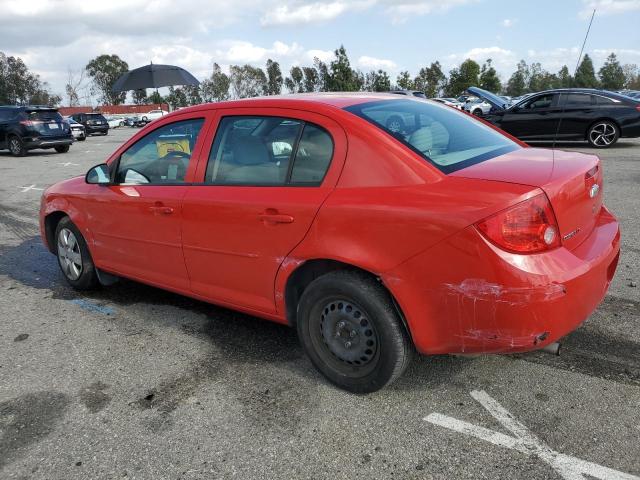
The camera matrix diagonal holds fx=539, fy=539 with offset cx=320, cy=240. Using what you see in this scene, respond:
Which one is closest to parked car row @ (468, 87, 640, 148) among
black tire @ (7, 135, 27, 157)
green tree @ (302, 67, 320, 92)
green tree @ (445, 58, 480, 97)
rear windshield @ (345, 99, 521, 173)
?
rear windshield @ (345, 99, 521, 173)

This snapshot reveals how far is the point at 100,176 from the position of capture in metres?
4.17

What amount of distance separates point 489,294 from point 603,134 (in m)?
12.6

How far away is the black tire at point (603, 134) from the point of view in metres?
12.9

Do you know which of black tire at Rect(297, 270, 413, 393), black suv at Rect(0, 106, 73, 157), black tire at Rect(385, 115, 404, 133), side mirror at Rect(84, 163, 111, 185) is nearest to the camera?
black tire at Rect(297, 270, 413, 393)

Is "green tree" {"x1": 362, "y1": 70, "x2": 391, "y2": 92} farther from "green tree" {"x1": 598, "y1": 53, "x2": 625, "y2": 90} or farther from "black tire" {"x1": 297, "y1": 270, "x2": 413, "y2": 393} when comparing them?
"black tire" {"x1": 297, "y1": 270, "x2": 413, "y2": 393}

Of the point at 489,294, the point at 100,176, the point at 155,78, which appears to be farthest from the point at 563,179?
the point at 155,78

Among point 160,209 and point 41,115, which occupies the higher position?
point 41,115

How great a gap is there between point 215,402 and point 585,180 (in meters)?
2.27

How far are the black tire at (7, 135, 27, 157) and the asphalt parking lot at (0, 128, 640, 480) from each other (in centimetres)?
1644

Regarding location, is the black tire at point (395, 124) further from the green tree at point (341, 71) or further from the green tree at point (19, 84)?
the green tree at point (19, 84)

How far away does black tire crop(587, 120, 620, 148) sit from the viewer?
42.2ft

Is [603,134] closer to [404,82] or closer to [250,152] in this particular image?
[250,152]

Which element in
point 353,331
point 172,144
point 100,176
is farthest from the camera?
point 100,176

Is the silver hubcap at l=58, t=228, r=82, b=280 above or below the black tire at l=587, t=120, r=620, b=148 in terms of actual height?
above
